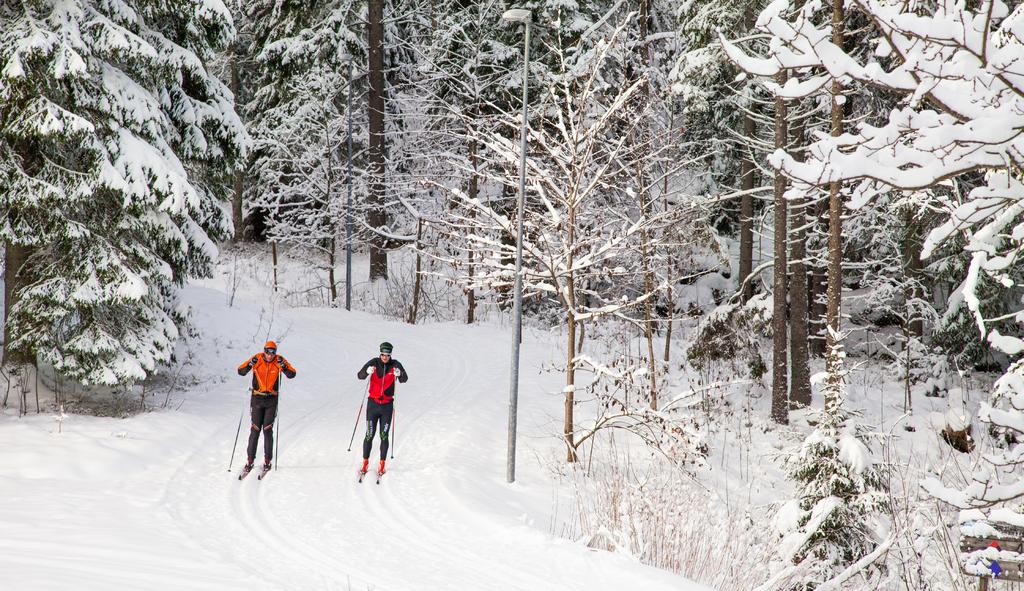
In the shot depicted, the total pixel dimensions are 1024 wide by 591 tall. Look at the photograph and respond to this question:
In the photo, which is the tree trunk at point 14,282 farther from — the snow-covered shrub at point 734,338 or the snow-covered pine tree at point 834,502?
the snow-covered shrub at point 734,338

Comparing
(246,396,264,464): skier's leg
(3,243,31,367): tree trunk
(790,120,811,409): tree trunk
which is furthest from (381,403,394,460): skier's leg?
(790,120,811,409): tree trunk

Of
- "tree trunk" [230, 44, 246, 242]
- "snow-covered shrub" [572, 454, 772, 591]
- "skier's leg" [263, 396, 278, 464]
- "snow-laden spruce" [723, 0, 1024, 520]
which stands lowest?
"snow-covered shrub" [572, 454, 772, 591]

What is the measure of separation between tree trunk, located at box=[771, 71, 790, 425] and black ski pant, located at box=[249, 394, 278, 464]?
10.8 metres

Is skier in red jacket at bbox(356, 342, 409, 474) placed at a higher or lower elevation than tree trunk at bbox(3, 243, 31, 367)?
lower

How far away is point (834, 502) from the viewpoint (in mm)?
9242

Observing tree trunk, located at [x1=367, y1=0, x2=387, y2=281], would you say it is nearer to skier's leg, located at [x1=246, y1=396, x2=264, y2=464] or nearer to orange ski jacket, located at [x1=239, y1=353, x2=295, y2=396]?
orange ski jacket, located at [x1=239, y1=353, x2=295, y2=396]

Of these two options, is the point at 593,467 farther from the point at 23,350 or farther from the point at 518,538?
the point at 23,350

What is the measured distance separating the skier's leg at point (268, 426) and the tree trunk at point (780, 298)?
35.4 feet

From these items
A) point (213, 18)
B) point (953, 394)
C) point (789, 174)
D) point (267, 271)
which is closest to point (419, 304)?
point (267, 271)

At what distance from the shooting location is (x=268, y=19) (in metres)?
29.8

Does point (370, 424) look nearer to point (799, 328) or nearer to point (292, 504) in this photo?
point (292, 504)

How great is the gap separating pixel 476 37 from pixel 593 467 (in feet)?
57.6

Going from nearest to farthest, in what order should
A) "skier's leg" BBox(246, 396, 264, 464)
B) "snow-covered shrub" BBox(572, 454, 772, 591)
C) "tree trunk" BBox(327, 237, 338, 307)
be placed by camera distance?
1. "snow-covered shrub" BBox(572, 454, 772, 591)
2. "skier's leg" BBox(246, 396, 264, 464)
3. "tree trunk" BBox(327, 237, 338, 307)

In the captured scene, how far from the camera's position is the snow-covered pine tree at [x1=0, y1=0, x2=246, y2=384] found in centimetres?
1161
